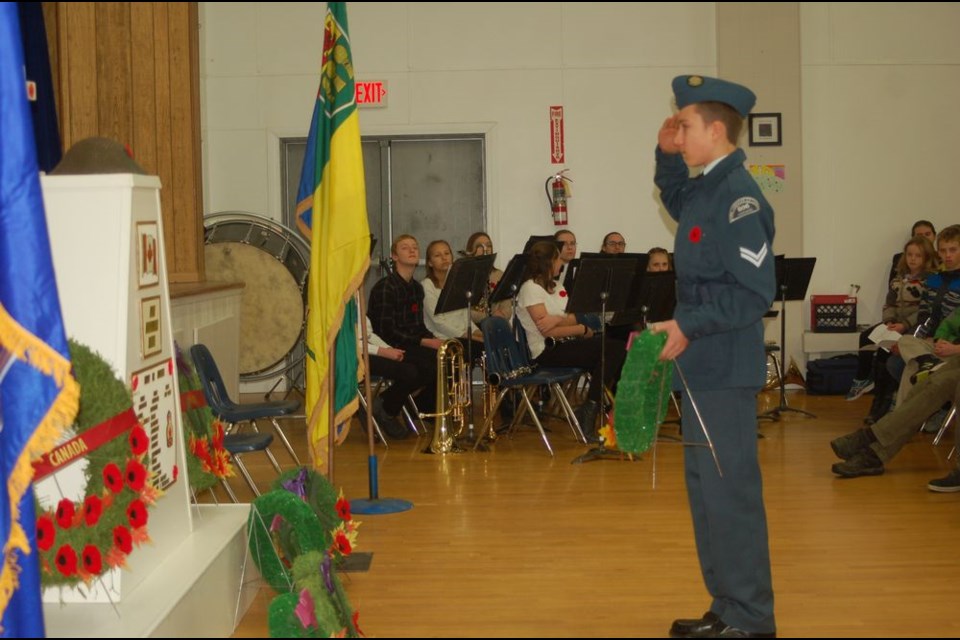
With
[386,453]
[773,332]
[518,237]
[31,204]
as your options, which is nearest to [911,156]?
[773,332]

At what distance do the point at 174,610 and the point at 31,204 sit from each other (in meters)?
1.22

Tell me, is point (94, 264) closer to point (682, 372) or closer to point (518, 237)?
point (682, 372)

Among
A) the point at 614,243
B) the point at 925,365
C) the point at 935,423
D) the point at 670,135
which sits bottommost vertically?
the point at 935,423

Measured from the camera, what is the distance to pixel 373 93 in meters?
11.0

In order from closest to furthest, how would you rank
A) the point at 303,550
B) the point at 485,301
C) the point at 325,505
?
1. the point at 303,550
2. the point at 325,505
3. the point at 485,301

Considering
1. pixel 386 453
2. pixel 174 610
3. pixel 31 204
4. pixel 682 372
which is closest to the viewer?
pixel 31 204

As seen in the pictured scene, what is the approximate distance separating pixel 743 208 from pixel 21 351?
2077mm

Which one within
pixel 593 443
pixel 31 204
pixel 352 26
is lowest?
pixel 593 443

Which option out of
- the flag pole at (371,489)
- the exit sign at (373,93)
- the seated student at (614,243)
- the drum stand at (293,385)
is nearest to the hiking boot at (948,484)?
the flag pole at (371,489)

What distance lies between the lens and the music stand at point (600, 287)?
711cm

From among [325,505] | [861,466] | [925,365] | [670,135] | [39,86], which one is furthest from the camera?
[925,365]

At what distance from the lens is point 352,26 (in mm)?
10992

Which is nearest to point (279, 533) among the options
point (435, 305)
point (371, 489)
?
point (371, 489)

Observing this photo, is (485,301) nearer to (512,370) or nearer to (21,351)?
(512,370)
